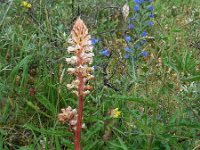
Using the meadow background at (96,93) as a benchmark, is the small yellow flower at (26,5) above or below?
above

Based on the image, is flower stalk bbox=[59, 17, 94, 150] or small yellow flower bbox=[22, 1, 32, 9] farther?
small yellow flower bbox=[22, 1, 32, 9]

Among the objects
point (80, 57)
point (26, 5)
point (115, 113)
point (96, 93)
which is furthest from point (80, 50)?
point (26, 5)

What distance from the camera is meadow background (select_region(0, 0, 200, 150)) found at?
189 cm

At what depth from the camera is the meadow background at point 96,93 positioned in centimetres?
189

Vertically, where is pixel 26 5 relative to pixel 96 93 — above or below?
above

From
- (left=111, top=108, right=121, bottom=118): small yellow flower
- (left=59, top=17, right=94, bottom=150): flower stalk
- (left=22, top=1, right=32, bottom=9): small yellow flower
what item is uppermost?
(left=22, top=1, right=32, bottom=9): small yellow flower

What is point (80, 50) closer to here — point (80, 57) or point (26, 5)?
point (80, 57)

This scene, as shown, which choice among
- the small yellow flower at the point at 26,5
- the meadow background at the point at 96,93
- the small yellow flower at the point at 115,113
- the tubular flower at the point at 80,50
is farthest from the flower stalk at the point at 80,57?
the small yellow flower at the point at 26,5

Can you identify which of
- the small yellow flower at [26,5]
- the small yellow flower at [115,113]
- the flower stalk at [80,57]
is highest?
the small yellow flower at [26,5]

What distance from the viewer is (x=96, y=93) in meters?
2.40

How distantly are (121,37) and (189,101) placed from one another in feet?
6.08

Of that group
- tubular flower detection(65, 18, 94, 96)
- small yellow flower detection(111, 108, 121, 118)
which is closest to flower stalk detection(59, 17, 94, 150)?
tubular flower detection(65, 18, 94, 96)

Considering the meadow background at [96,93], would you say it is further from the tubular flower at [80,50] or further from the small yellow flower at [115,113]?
the tubular flower at [80,50]

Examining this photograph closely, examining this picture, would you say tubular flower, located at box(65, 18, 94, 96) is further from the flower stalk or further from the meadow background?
the meadow background
